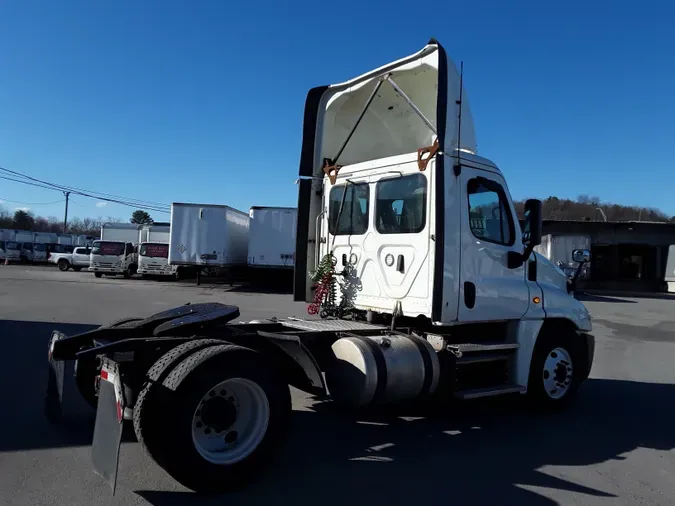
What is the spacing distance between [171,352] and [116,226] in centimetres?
3452

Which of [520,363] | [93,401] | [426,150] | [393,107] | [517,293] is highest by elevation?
[393,107]

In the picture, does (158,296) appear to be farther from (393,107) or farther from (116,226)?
(116,226)

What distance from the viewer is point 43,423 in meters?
5.11

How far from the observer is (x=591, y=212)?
6456cm

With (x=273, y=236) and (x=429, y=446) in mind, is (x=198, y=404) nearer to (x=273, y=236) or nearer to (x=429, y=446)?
(x=429, y=446)

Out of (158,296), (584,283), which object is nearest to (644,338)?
(158,296)

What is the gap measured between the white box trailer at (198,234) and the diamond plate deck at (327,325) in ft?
64.7

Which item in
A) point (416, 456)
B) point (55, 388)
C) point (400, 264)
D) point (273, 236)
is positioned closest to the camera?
point (55, 388)

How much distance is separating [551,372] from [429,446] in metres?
2.08

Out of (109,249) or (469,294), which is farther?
(109,249)

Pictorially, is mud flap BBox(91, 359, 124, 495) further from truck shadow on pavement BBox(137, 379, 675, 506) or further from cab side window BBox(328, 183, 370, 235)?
cab side window BBox(328, 183, 370, 235)

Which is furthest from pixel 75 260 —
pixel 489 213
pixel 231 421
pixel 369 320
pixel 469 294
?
pixel 231 421

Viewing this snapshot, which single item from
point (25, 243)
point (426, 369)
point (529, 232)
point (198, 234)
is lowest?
point (426, 369)

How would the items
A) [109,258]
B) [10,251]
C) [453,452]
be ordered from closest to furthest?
[453,452], [109,258], [10,251]
